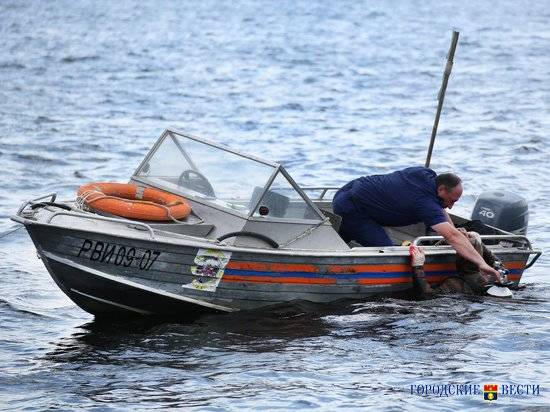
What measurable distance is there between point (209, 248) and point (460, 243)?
3.04 meters

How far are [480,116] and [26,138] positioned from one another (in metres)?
11.8

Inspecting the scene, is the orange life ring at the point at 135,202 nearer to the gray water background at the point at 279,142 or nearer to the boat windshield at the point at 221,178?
the boat windshield at the point at 221,178

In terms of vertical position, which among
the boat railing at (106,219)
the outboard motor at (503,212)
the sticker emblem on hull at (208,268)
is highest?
the boat railing at (106,219)

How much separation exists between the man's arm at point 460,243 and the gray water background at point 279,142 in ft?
2.25

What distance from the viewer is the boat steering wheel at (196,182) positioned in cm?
1291

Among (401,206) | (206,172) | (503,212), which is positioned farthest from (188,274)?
(503,212)

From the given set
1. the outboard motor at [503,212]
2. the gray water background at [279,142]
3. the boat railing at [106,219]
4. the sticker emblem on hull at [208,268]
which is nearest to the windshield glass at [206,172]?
the sticker emblem on hull at [208,268]

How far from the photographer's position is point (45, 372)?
11.1m

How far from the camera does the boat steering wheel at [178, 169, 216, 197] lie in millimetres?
12914

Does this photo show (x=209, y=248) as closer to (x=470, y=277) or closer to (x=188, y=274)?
(x=188, y=274)

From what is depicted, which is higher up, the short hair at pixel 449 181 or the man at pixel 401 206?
the short hair at pixel 449 181

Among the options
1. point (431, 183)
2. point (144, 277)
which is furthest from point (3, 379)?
point (431, 183)

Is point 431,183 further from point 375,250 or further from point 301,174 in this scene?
point 301,174

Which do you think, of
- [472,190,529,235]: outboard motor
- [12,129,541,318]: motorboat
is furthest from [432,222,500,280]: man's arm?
[472,190,529,235]: outboard motor
